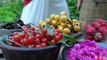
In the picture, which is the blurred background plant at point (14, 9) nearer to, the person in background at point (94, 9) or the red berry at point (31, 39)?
the person in background at point (94, 9)

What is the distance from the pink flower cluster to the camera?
3.02 ft

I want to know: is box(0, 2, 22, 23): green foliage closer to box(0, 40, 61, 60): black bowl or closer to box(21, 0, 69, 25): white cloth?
box(21, 0, 69, 25): white cloth

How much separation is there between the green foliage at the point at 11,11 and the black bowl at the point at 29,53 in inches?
92.5

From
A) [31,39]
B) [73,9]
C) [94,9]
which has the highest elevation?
[31,39]

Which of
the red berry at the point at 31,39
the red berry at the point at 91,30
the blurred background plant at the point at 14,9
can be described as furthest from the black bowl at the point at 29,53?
the blurred background plant at the point at 14,9

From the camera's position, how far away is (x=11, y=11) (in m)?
3.85

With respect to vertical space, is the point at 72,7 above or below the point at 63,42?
below

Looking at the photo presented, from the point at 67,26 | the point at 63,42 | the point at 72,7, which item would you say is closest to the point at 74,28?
the point at 67,26

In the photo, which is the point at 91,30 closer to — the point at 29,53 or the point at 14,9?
the point at 29,53

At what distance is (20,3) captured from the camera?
427cm

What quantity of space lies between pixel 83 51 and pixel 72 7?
3062mm

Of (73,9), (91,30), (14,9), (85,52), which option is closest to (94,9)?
(91,30)

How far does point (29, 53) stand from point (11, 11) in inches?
118

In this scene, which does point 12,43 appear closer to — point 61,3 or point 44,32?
point 44,32
